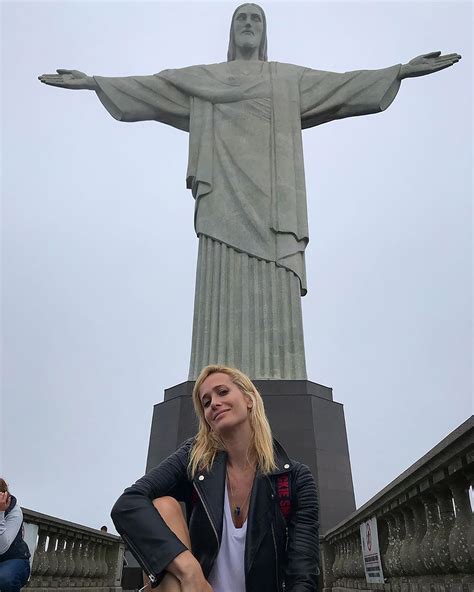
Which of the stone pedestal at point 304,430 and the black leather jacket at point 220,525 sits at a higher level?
the stone pedestal at point 304,430

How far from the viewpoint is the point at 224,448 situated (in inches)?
100.0

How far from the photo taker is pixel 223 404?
2.51 m

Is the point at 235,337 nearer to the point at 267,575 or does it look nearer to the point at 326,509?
the point at 326,509

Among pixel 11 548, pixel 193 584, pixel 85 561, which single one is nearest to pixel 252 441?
pixel 193 584

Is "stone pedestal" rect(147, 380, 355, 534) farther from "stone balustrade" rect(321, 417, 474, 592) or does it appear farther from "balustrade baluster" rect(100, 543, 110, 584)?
"stone balustrade" rect(321, 417, 474, 592)

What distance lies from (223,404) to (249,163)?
306 inches

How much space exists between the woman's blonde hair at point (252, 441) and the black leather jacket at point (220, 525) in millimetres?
37

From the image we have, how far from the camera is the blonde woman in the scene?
210 cm

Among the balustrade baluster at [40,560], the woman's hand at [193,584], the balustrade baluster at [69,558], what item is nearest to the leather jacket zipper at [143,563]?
the woman's hand at [193,584]

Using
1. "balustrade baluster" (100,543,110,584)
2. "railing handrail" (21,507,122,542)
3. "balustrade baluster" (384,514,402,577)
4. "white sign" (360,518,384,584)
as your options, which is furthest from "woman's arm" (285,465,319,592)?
"balustrade baluster" (100,543,110,584)

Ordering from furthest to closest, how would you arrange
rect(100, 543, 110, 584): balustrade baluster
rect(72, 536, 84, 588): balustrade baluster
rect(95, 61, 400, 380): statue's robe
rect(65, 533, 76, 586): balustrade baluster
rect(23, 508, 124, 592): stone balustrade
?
rect(95, 61, 400, 380): statue's robe < rect(100, 543, 110, 584): balustrade baluster < rect(72, 536, 84, 588): balustrade baluster < rect(65, 533, 76, 586): balustrade baluster < rect(23, 508, 124, 592): stone balustrade

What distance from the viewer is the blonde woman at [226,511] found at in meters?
2.10

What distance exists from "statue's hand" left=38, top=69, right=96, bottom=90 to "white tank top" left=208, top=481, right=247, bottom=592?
9684mm

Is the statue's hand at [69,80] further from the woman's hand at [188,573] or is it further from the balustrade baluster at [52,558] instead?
the woman's hand at [188,573]
